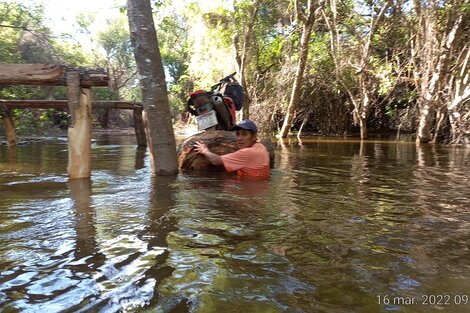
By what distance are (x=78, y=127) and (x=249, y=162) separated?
250 centimetres

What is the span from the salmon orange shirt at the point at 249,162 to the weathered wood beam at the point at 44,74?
2142 mm

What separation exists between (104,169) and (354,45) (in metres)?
12.4

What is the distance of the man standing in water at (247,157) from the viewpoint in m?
5.67

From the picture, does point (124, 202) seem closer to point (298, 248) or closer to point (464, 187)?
point (298, 248)

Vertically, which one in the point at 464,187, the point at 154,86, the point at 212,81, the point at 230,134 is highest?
the point at 212,81

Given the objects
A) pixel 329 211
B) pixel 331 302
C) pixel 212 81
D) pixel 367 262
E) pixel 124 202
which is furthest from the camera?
pixel 212 81

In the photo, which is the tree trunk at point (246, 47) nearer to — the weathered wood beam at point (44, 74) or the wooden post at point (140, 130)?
the wooden post at point (140, 130)

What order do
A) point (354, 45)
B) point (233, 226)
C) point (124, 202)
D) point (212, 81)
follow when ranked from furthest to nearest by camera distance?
point (212, 81) → point (354, 45) → point (124, 202) → point (233, 226)

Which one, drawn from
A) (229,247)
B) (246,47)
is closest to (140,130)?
(246,47)

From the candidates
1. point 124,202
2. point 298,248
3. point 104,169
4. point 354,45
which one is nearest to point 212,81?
point 354,45

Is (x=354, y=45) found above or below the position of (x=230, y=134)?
above

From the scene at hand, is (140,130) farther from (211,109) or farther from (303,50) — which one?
(211,109)

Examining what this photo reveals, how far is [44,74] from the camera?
5.71 meters

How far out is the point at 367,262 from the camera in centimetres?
262
